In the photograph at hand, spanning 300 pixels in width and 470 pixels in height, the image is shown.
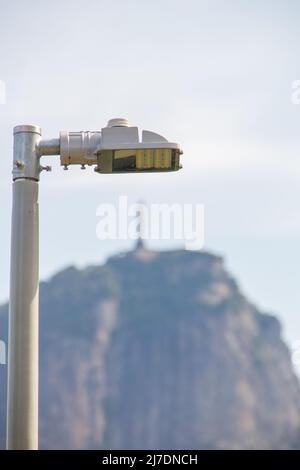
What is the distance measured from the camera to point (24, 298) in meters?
5.52

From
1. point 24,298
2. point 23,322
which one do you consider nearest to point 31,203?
point 24,298

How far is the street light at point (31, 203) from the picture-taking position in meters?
5.42

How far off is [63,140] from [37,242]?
24.6 inches

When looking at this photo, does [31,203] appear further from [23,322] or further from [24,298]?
[23,322]

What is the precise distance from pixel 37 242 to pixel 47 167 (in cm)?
47

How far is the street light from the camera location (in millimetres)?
5422

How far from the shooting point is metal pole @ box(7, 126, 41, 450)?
5.41 metres

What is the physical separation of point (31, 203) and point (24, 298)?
565 mm

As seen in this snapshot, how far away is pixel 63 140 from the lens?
18.7ft
